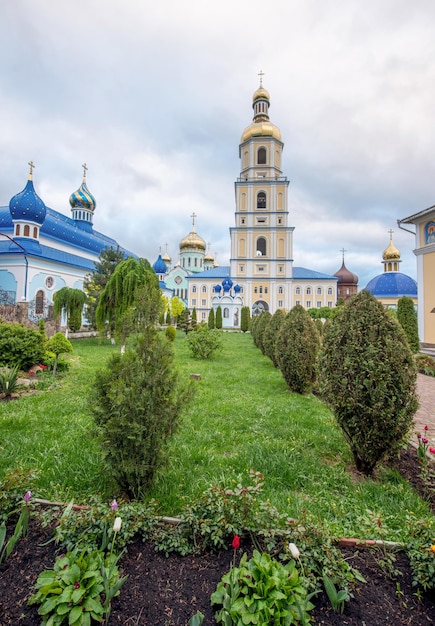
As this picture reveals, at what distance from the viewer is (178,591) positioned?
1616mm

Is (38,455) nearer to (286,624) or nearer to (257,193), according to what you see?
(286,624)

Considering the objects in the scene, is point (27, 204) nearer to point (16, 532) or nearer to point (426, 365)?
point (16, 532)

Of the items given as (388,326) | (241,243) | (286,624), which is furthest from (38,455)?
(241,243)

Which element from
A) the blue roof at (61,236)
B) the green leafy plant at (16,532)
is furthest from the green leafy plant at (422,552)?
the blue roof at (61,236)

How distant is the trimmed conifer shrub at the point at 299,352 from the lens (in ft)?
20.2

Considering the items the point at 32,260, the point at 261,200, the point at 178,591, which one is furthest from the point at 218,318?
the point at 178,591

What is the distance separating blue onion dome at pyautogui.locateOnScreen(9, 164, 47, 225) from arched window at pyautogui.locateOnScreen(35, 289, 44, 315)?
4.47 m

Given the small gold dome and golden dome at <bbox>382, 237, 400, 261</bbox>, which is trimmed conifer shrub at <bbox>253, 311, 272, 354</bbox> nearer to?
golden dome at <bbox>382, 237, 400, 261</bbox>

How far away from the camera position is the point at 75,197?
29.7 m

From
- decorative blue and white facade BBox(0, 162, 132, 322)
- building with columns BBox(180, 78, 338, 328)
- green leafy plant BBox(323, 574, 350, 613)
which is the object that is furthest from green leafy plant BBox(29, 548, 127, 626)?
building with columns BBox(180, 78, 338, 328)

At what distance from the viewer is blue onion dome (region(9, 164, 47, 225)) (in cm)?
1830

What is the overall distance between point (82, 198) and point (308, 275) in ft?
95.1

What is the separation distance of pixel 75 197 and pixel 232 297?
18336 mm

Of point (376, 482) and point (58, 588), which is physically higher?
point (58, 588)
